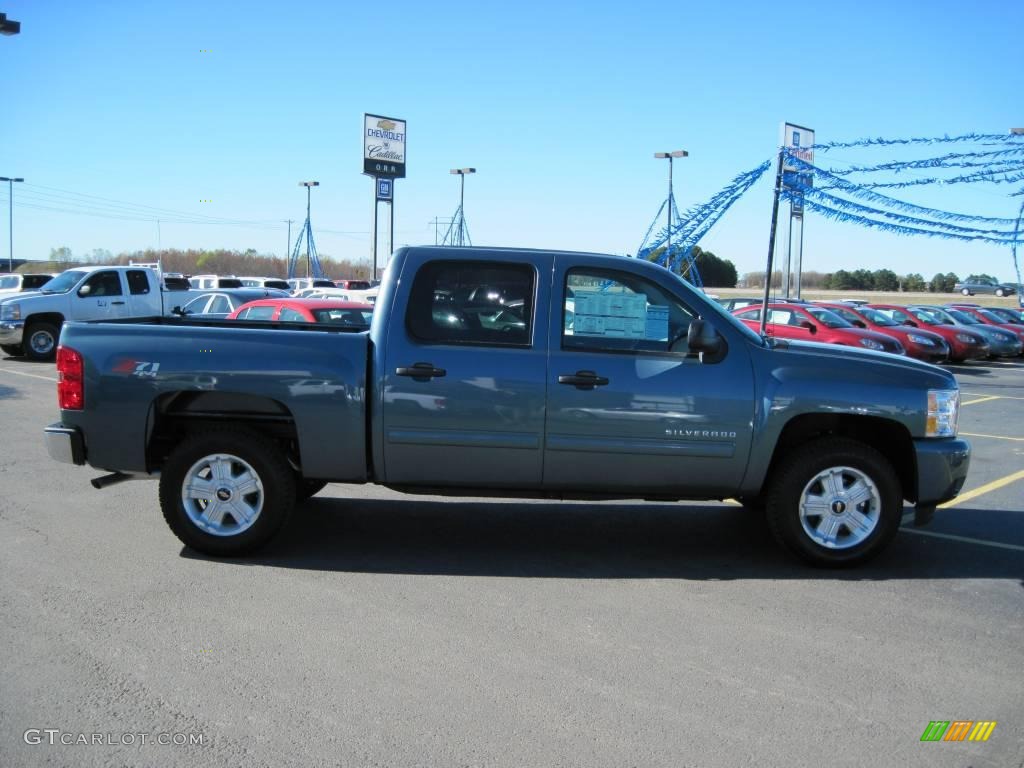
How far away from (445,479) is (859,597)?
Result: 2553 millimetres

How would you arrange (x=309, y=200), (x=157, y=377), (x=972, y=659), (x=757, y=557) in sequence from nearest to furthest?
(x=972, y=659), (x=157, y=377), (x=757, y=557), (x=309, y=200)

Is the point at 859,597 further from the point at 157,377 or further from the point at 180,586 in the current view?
the point at 157,377

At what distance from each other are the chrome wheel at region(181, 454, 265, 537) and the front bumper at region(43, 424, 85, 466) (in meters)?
0.70

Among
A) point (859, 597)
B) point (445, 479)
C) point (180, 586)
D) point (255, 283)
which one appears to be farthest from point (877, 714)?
point (255, 283)

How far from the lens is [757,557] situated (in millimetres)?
6086

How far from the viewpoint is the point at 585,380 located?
18.0 feet

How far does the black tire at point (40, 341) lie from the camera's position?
1923cm

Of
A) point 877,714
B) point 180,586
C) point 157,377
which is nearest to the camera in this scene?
point 877,714

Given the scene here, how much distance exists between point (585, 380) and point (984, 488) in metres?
5.12

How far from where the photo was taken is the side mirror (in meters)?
5.38

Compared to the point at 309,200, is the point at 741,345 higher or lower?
lower

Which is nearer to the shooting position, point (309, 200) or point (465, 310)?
point (465, 310)

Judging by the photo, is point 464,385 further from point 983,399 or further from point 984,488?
point 983,399

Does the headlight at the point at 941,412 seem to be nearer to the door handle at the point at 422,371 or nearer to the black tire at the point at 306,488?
the door handle at the point at 422,371
